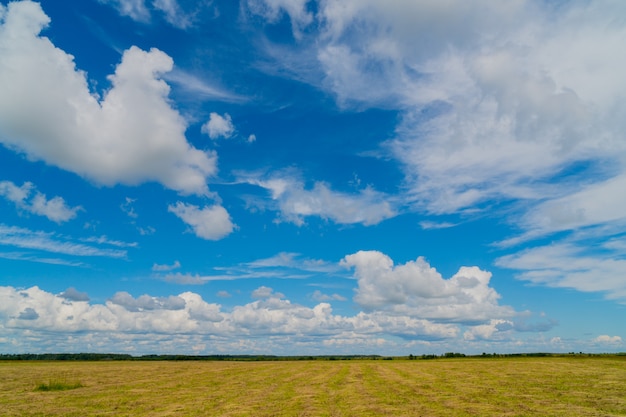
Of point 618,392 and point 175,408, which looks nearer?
point 175,408

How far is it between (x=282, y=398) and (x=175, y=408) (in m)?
9.68

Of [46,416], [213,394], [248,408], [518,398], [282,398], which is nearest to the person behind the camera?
[46,416]

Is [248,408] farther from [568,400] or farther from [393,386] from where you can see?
[568,400]

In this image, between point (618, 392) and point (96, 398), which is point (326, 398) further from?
point (618, 392)

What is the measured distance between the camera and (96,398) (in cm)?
3875

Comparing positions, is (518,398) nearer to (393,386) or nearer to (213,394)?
(393,386)

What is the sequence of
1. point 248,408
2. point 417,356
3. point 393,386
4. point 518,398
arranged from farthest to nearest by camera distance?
1. point 417,356
2. point 393,386
3. point 518,398
4. point 248,408

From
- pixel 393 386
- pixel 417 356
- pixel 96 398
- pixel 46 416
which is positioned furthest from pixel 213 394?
pixel 417 356

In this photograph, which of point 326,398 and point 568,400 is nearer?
point 568,400

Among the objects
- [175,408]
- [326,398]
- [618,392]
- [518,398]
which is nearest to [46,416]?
[175,408]

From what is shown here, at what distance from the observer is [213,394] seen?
136 feet

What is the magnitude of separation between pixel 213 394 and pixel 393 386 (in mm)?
19918

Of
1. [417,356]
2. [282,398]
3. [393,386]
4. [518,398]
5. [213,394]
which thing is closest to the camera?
[518,398]

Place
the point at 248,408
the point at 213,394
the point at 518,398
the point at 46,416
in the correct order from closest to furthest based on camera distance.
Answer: the point at 46,416 < the point at 248,408 < the point at 518,398 < the point at 213,394
